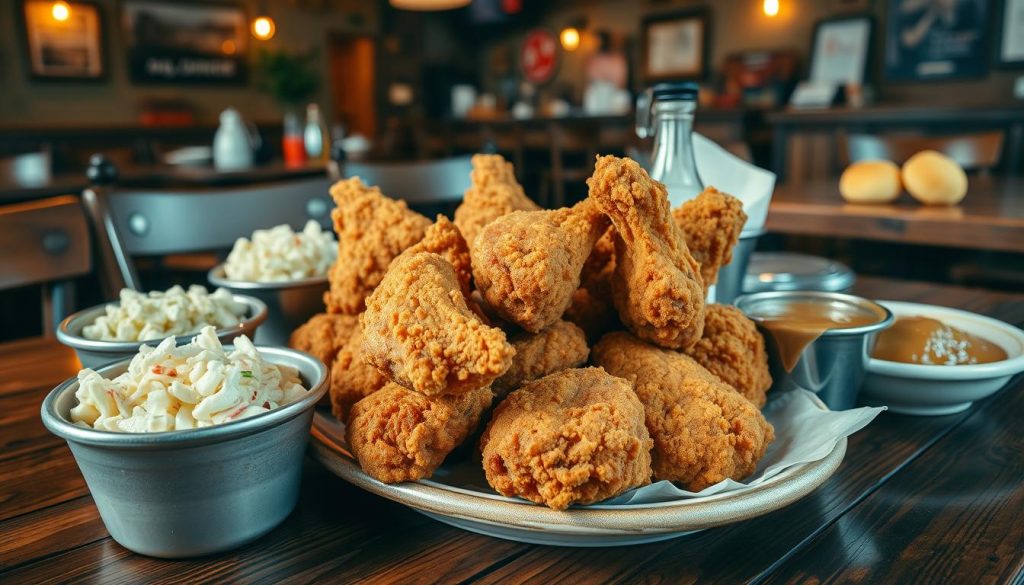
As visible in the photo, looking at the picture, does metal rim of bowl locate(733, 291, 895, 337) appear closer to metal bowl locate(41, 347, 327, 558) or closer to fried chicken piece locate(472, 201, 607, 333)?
fried chicken piece locate(472, 201, 607, 333)

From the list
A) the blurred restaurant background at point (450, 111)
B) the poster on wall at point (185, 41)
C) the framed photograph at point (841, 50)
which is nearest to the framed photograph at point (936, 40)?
the blurred restaurant background at point (450, 111)

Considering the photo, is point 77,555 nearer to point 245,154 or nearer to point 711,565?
point 711,565

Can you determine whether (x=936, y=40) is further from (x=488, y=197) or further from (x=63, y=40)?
(x=63, y=40)

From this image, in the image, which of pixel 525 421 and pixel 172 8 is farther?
pixel 172 8

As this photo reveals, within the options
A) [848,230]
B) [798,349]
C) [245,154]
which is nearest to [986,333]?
[798,349]

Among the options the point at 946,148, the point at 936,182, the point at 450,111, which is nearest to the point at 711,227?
the point at 936,182

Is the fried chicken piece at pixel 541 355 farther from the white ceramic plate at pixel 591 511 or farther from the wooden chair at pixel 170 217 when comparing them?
the wooden chair at pixel 170 217

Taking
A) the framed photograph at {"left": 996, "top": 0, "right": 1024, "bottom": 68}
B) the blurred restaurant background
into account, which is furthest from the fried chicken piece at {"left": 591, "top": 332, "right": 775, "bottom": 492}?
the framed photograph at {"left": 996, "top": 0, "right": 1024, "bottom": 68}
